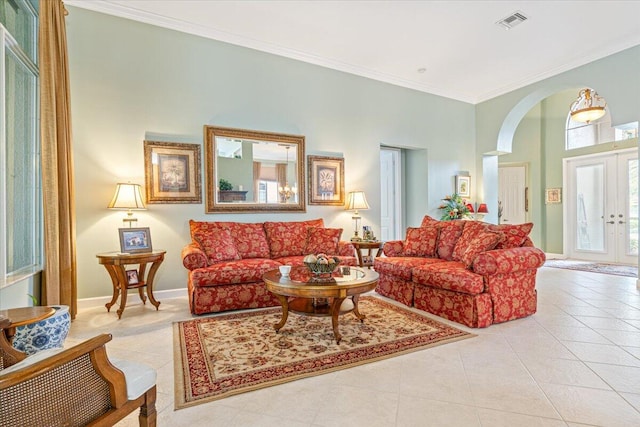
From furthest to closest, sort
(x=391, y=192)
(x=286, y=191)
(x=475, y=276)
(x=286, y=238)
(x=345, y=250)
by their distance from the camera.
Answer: (x=391, y=192) < (x=286, y=191) < (x=286, y=238) < (x=345, y=250) < (x=475, y=276)

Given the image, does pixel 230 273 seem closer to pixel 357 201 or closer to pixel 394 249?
pixel 394 249

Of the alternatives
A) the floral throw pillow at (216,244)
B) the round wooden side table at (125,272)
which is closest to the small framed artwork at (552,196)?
the floral throw pillow at (216,244)

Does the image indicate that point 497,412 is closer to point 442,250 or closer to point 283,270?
point 283,270

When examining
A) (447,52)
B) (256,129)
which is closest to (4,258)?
(256,129)

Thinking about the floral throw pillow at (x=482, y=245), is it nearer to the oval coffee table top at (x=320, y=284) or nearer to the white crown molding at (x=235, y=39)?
the oval coffee table top at (x=320, y=284)

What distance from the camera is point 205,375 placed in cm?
211

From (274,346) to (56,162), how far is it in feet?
8.50

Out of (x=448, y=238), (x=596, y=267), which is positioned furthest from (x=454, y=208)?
(x=596, y=267)

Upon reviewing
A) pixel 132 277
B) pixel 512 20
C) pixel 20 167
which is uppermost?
pixel 512 20

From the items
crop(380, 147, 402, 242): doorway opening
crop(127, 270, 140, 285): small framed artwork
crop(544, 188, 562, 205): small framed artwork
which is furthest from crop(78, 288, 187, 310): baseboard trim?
crop(544, 188, 562, 205): small framed artwork

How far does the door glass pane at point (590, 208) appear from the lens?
278 inches

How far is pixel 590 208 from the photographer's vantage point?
725 centimetres

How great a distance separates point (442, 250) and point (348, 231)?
174 cm

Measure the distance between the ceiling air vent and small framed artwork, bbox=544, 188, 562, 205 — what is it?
5.04 meters
